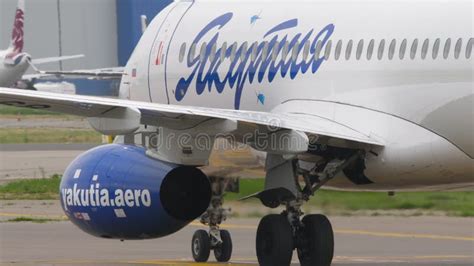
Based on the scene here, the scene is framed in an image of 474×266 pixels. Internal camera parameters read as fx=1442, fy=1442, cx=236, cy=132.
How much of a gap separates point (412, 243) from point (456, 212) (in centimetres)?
345

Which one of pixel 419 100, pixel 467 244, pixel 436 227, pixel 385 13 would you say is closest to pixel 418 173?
pixel 419 100

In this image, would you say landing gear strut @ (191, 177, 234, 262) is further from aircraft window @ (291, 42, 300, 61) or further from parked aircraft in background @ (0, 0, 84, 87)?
parked aircraft in background @ (0, 0, 84, 87)

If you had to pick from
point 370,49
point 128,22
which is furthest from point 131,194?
point 128,22

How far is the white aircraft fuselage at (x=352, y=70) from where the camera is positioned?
50.0 ft

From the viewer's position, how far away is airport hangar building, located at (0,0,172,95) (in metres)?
92.3

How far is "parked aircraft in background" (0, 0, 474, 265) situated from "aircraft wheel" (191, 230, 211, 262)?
5.47ft

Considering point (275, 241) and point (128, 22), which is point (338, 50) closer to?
point (275, 241)

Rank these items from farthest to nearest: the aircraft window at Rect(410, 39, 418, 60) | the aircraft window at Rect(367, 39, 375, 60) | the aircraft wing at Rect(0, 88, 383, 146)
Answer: the aircraft window at Rect(367, 39, 375, 60) < the aircraft window at Rect(410, 39, 418, 60) < the aircraft wing at Rect(0, 88, 383, 146)

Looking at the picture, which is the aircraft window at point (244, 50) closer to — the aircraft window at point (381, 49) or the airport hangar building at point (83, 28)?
the aircraft window at point (381, 49)

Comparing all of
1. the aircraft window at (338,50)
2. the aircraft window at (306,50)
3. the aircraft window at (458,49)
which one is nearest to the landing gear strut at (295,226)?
the aircraft window at (338,50)

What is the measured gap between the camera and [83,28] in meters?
93.8

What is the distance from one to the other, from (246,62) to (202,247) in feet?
A: 9.04

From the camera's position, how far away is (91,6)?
308 ft

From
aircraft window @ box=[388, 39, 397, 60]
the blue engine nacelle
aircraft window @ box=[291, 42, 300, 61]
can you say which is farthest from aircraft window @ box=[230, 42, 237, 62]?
aircraft window @ box=[388, 39, 397, 60]
